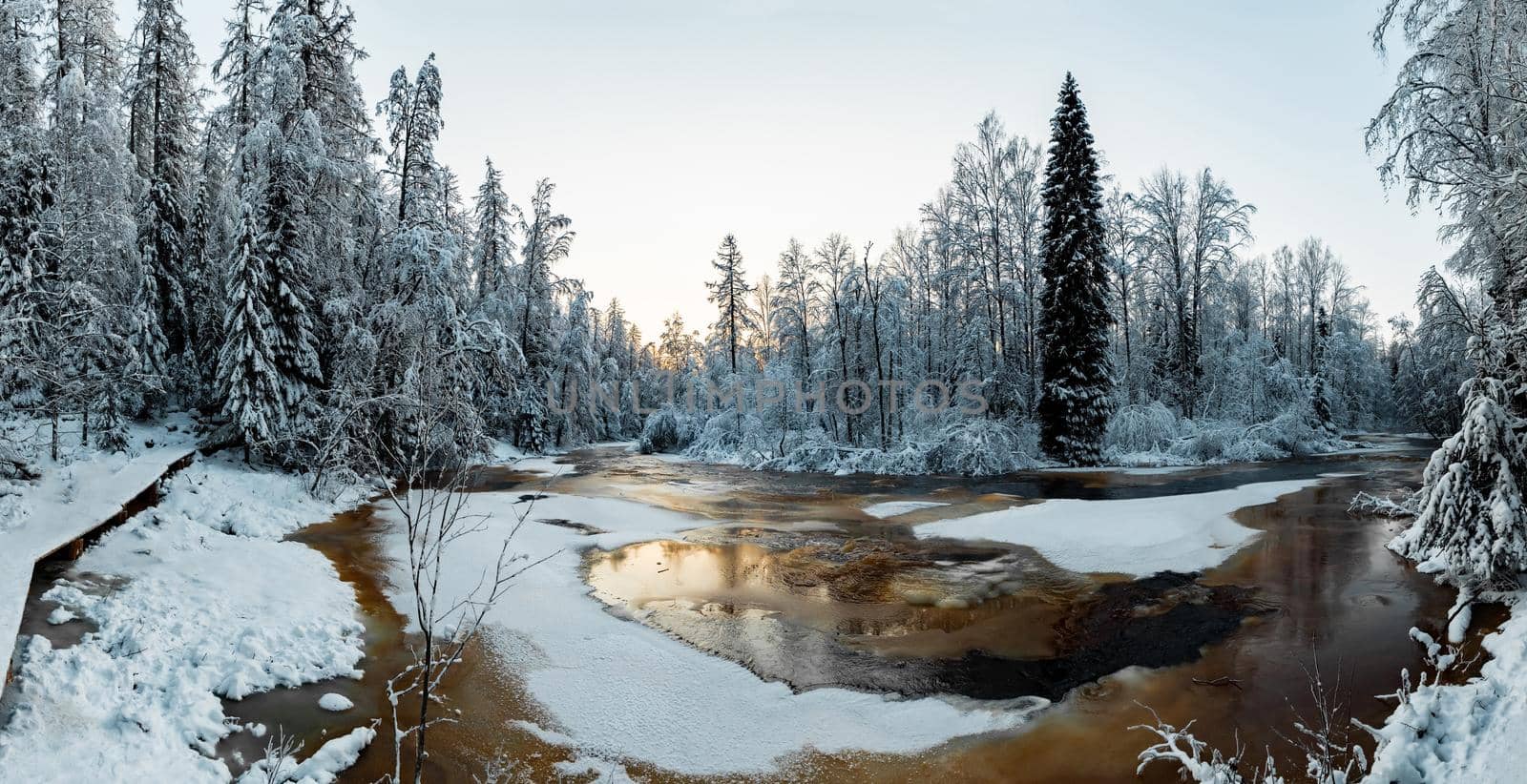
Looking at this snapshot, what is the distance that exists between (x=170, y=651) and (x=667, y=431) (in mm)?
29680

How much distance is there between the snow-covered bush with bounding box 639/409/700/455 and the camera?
34784 millimetres

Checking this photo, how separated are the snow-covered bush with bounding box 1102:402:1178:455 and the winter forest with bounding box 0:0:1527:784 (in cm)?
12

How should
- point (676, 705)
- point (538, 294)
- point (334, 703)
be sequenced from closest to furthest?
1. point (334, 703)
2. point (676, 705)
3. point (538, 294)

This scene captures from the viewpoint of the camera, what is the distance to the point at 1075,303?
2259cm

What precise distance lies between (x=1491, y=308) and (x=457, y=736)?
1157 centimetres

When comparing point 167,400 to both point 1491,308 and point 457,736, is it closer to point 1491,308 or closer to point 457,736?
point 457,736

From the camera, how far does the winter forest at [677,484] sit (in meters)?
5.17

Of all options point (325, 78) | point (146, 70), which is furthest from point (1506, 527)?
point (146, 70)

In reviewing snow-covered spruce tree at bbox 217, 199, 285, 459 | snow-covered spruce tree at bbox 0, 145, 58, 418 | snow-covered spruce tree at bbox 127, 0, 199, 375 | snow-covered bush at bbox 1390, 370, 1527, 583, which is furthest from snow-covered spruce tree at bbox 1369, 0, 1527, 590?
snow-covered spruce tree at bbox 127, 0, 199, 375

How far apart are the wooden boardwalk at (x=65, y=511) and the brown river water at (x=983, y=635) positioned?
34 cm

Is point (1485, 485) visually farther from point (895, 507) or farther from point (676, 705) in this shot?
point (895, 507)

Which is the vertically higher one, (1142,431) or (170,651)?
(1142,431)

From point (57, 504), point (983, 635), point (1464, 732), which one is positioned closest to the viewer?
point (1464, 732)

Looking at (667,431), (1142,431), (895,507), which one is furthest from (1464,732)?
(667,431)
